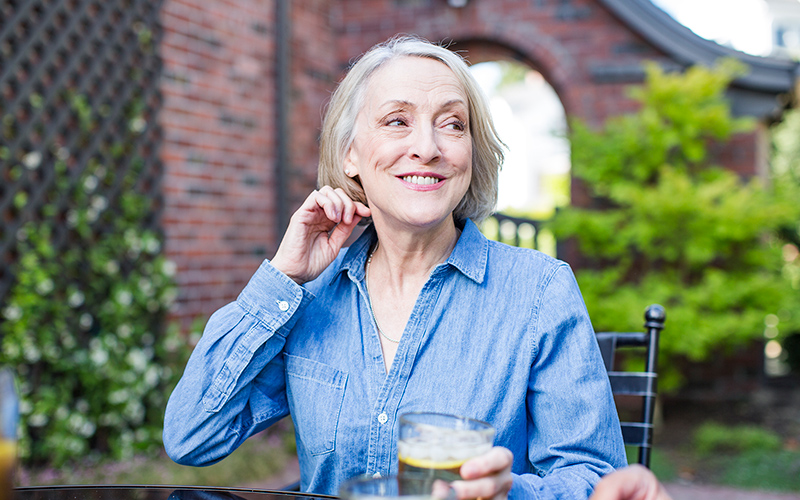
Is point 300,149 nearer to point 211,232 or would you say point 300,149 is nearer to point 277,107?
point 277,107

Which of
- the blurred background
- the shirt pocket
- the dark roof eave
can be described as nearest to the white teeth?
the shirt pocket

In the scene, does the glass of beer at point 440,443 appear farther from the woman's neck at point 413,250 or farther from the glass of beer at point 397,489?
the woman's neck at point 413,250

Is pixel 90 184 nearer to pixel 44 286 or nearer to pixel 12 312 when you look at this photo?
pixel 44 286

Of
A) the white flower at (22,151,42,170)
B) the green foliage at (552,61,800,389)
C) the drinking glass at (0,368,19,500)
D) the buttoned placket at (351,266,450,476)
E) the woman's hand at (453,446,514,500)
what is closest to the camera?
the drinking glass at (0,368,19,500)

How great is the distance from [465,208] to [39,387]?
93.9 inches

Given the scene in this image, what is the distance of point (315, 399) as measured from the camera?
4.25ft

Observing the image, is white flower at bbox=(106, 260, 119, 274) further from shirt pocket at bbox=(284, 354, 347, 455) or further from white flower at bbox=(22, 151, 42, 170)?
shirt pocket at bbox=(284, 354, 347, 455)

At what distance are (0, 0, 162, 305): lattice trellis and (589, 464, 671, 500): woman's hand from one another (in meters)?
2.85

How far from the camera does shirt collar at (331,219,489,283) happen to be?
1.33m

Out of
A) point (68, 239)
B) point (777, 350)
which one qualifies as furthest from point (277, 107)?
point (777, 350)

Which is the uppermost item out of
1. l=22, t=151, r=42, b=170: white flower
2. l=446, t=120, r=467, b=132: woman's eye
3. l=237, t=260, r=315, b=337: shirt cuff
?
l=22, t=151, r=42, b=170: white flower

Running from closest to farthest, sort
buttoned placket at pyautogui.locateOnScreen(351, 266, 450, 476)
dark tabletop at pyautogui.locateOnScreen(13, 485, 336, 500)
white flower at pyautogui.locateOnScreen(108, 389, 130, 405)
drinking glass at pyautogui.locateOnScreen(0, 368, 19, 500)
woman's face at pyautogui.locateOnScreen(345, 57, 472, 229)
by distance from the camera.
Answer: drinking glass at pyautogui.locateOnScreen(0, 368, 19, 500), dark tabletop at pyautogui.locateOnScreen(13, 485, 336, 500), buttoned placket at pyautogui.locateOnScreen(351, 266, 450, 476), woman's face at pyautogui.locateOnScreen(345, 57, 472, 229), white flower at pyautogui.locateOnScreen(108, 389, 130, 405)

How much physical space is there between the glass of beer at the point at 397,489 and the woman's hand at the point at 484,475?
0.10 feet

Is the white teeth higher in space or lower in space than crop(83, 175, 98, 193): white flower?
lower
